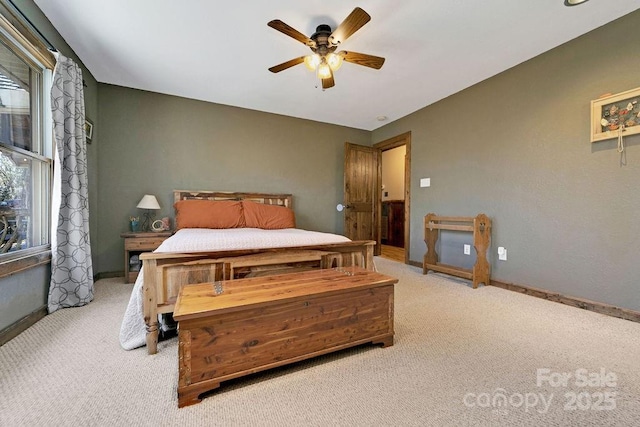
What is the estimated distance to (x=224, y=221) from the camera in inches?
125

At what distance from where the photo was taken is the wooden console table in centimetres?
288

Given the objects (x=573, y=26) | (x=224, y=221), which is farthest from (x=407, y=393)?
(x=573, y=26)

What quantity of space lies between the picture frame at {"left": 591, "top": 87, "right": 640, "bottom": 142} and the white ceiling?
0.66 m

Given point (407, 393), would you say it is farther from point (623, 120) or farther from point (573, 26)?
point (573, 26)

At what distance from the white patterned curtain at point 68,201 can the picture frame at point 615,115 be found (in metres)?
4.61

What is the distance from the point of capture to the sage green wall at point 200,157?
3217 mm

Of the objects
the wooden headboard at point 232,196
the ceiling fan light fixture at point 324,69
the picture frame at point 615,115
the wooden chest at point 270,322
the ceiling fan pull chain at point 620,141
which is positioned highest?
the ceiling fan light fixture at point 324,69

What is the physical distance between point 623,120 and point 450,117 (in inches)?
65.6

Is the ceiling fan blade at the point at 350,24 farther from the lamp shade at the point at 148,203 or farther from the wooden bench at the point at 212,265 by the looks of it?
the lamp shade at the point at 148,203

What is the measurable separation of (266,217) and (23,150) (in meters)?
2.19

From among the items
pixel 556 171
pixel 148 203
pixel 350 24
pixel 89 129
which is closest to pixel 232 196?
pixel 148 203

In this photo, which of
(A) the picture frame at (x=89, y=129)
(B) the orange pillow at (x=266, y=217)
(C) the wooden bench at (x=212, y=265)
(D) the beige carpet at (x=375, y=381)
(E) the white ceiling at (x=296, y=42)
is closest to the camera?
(D) the beige carpet at (x=375, y=381)

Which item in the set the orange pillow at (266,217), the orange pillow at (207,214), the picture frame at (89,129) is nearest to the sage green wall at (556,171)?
the orange pillow at (266,217)

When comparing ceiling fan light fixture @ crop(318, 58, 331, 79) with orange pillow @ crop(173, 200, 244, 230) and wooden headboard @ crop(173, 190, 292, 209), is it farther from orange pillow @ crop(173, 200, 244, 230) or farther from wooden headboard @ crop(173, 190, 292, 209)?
wooden headboard @ crop(173, 190, 292, 209)
